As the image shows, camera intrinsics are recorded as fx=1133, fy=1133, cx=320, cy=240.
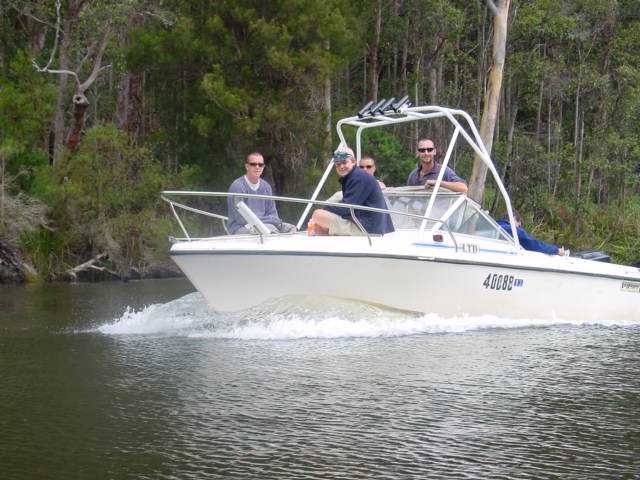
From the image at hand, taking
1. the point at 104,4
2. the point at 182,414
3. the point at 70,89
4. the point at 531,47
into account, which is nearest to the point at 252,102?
the point at 104,4

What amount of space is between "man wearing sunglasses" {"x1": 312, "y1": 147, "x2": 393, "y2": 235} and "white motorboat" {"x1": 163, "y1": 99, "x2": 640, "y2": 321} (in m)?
0.19

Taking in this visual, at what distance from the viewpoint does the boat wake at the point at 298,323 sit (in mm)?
11117

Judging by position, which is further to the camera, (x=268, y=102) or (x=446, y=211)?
(x=268, y=102)

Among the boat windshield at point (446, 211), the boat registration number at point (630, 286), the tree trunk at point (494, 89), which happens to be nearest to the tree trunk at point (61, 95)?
the tree trunk at point (494, 89)

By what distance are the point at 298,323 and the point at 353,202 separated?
53.7 inches

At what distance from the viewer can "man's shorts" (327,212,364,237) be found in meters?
11.5

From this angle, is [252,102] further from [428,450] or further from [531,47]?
[428,450]

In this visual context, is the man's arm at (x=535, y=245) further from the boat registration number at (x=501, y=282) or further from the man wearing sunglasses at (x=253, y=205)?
the man wearing sunglasses at (x=253, y=205)

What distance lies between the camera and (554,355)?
10211 mm

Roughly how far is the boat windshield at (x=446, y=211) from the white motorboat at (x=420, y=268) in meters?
0.01

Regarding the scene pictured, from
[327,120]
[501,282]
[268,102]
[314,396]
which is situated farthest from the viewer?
[327,120]

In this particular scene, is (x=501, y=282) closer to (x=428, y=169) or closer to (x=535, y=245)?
(x=535, y=245)

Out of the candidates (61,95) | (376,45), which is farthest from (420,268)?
(376,45)

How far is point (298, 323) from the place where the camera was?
11.2m
